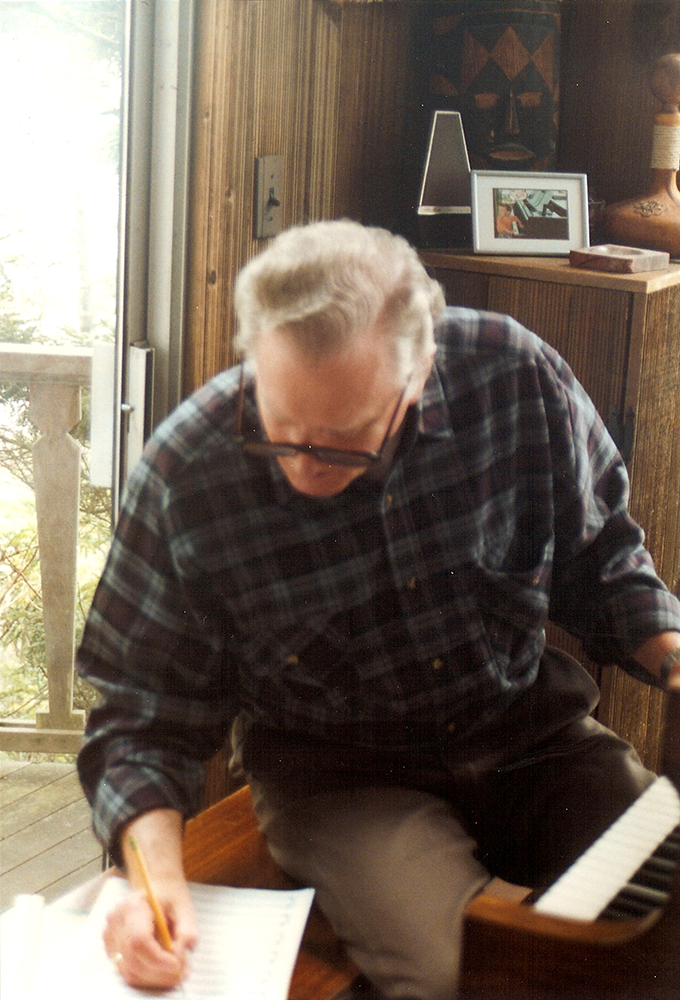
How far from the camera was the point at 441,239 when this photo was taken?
1.86m

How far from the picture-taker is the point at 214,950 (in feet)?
3.34

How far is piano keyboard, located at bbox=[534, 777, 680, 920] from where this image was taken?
27.5 inches

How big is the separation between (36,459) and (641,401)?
91 centimetres

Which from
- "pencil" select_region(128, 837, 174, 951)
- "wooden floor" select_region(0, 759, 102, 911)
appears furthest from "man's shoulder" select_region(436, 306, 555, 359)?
"wooden floor" select_region(0, 759, 102, 911)

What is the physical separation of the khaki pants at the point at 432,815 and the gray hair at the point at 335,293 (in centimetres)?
48

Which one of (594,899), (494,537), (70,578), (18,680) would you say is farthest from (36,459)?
(594,899)

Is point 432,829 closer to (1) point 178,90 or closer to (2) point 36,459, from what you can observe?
(2) point 36,459

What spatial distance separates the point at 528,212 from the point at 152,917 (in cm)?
129

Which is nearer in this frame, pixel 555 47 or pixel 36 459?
pixel 36 459

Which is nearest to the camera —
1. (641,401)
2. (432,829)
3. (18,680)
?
(432,829)

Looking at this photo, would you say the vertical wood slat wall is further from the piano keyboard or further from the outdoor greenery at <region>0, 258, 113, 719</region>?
the piano keyboard

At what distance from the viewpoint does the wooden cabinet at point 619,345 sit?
65.1 inches

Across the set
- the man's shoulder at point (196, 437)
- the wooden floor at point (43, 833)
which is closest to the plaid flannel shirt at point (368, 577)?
the man's shoulder at point (196, 437)

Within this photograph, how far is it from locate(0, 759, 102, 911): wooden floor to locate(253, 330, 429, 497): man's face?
996 mm
